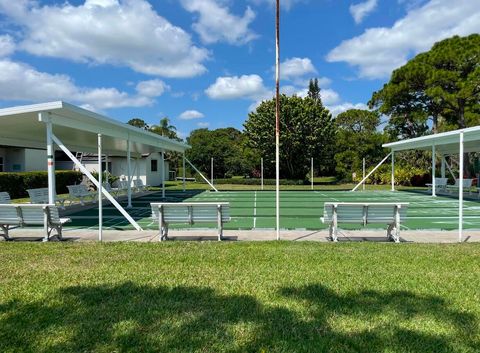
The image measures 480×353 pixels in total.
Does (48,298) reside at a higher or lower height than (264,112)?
lower

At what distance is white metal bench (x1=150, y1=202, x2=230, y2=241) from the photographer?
930 cm

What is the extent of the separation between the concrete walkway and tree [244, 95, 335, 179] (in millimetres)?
31340

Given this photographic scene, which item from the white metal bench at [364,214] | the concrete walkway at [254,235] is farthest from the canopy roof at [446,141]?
the white metal bench at [364,214]

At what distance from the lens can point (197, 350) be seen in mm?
3543

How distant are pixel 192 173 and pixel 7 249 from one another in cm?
4646

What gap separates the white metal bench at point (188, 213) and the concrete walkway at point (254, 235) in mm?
471

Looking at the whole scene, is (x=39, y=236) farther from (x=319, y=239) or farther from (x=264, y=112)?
(x=264, y=112)

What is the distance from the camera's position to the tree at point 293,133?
41.9 metres

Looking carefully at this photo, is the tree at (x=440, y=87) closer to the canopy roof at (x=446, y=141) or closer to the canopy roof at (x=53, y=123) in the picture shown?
the canopy roof at (x=446, y=141)

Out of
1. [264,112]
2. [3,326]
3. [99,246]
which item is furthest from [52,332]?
[264,112]

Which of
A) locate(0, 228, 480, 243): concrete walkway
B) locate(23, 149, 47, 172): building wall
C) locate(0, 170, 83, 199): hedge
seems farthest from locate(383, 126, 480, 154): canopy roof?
locate(23, 149, 47, 172): building wall

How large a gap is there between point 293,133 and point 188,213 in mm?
33223

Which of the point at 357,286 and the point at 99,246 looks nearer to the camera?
the point at 357,286

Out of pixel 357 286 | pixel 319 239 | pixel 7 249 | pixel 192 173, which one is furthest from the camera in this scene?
pixel 192 173
